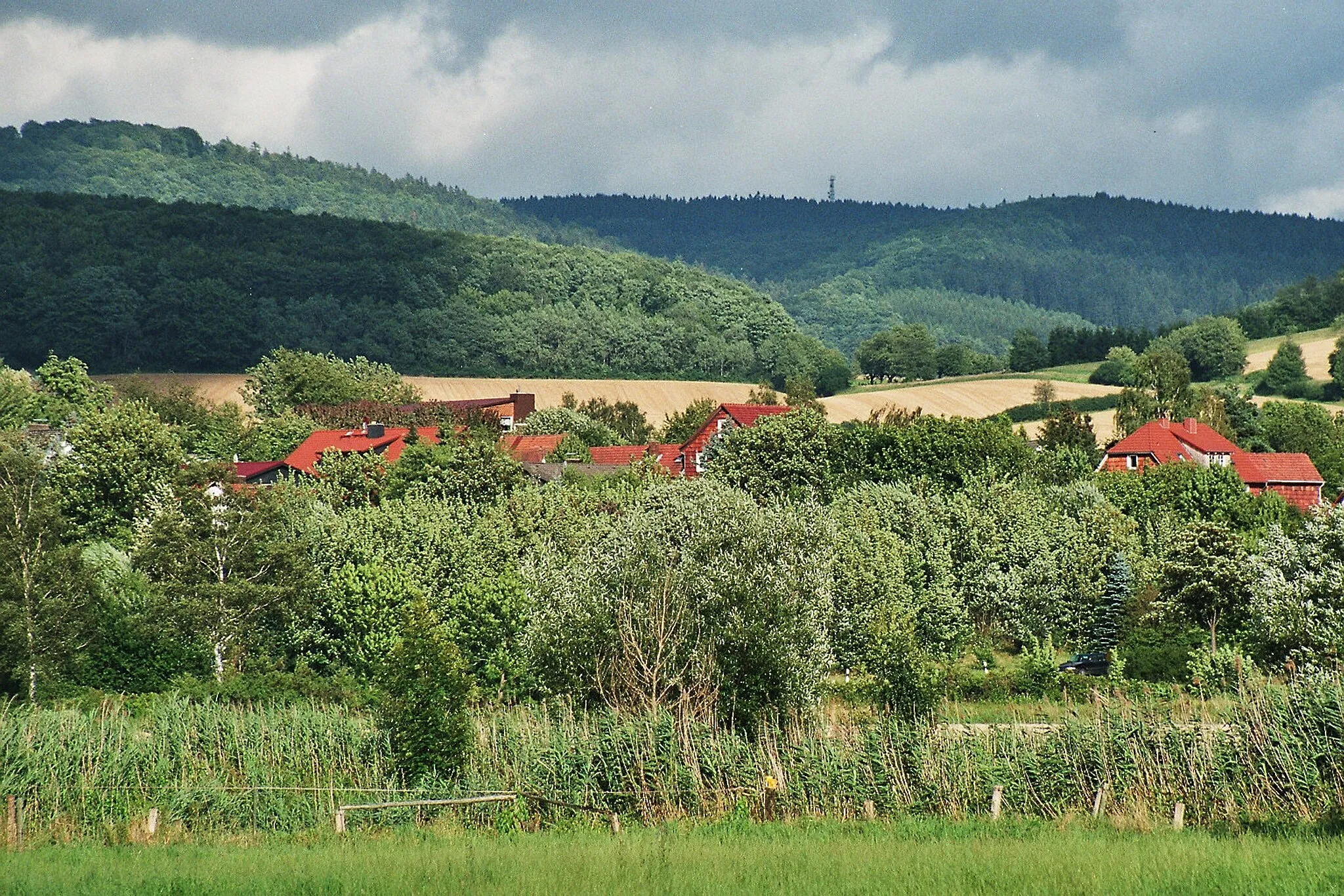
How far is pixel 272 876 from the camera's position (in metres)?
25.3

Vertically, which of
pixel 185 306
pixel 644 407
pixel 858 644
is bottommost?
pixel 858 644

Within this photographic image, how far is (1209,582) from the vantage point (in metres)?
55.0

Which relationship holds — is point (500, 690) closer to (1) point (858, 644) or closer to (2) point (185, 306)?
(1) point (858, 644)

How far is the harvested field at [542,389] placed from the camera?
171 m

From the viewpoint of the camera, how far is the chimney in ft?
473

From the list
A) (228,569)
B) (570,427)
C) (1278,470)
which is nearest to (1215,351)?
(1278,470)

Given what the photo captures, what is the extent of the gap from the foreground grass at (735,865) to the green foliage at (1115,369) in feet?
548

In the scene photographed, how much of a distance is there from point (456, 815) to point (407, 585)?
71.5 ft

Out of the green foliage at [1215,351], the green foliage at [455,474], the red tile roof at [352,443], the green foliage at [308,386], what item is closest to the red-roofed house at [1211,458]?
the green foliage at [455,474]

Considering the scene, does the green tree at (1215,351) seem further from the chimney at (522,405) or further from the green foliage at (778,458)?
the green foliage at (778,458)

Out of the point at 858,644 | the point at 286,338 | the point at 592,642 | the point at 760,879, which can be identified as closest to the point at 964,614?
the point at 858,644

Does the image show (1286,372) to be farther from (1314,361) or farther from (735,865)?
(735,865)

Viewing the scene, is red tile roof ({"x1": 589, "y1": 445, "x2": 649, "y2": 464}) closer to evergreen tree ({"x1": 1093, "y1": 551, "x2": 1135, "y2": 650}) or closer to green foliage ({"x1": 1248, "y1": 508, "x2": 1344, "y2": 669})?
evergreen tree ({"x1": 1093, "y1": 551, "x2": 1135, "y2": 650})

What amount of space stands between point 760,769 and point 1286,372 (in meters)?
161
